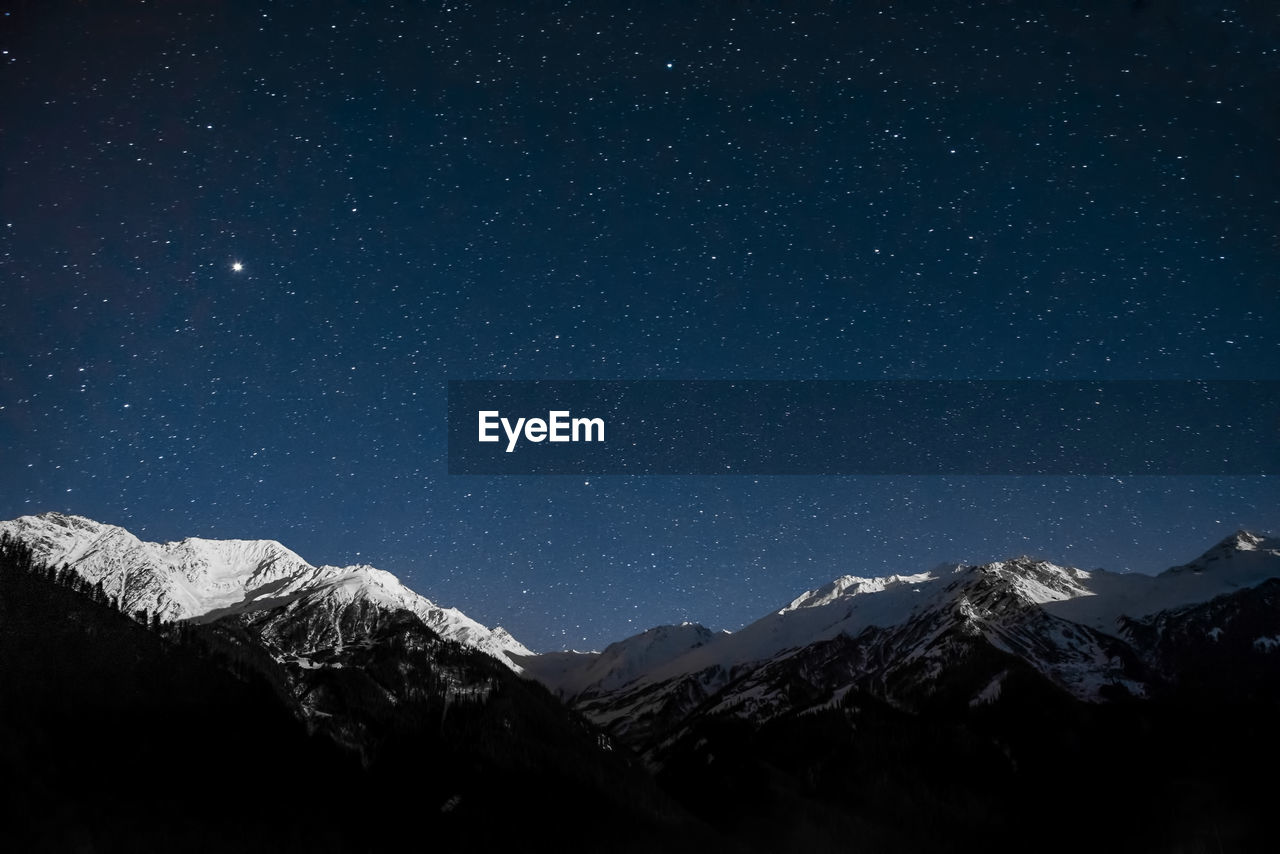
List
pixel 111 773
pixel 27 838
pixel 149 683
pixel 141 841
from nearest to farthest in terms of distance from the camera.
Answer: pixel 27 838, pixel 141 841, pixel 111 773, pixel 149 683

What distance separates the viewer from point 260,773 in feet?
595

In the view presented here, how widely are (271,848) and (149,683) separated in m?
51.4

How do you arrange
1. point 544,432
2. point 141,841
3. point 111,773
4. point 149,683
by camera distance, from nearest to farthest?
1. point 544,432
2. point 141,841
3. point 111,773
4. point 149,683

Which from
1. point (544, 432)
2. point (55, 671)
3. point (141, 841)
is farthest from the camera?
point (55, 671)

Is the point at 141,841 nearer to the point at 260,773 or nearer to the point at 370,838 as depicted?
the point at 260,773

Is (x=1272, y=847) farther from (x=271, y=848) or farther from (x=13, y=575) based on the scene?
(x=13, y=575)

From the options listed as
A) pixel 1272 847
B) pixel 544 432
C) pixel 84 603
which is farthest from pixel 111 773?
pixel 1272 847

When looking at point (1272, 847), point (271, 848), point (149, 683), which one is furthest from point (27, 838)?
point (1272, 847)

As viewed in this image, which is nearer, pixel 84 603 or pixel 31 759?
pixel 31 759

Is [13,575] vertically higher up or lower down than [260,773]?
higher up

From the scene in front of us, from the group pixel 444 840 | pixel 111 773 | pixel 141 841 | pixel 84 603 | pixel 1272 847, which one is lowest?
Answer: pixel 1272 847

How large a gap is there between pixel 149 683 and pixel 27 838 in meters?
57.6

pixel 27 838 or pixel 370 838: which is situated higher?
pixel 27 838

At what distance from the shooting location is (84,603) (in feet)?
640
